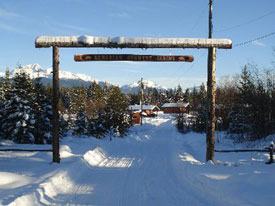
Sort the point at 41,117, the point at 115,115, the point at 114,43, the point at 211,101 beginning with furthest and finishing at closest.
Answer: the point at 115,115, the point at 41,117, the point at 211,101, the point at 114,43

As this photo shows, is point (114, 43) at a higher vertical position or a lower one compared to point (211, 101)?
higher

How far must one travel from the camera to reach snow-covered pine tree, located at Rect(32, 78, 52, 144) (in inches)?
1182

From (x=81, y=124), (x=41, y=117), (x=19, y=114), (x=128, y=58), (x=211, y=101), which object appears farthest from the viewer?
(x=81, y=124)

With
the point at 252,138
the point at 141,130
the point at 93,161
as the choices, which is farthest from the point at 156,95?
the point at 93,161

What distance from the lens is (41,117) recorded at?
30219mm

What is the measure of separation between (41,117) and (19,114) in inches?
105

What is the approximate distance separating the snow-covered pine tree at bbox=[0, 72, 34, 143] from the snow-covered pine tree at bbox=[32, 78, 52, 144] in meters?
1.03

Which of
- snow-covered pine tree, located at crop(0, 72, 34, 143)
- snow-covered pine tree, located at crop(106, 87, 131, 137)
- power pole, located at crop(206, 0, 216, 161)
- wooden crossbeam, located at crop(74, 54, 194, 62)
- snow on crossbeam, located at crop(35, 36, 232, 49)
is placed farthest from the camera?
snow-covered pine tree, located at crop(106, 87, 131, 137)

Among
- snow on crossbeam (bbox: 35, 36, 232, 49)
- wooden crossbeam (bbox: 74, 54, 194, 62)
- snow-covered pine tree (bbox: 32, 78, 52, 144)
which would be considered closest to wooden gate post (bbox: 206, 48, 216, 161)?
snow on crossbeam (bbox: 35, 36, 232, 49)

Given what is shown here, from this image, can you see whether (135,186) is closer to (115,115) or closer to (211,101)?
(211,101)

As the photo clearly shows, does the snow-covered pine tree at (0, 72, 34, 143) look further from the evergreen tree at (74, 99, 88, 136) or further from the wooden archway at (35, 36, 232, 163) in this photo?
the wooden archway at (35, 36, 232, 163)

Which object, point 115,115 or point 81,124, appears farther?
point 81,124

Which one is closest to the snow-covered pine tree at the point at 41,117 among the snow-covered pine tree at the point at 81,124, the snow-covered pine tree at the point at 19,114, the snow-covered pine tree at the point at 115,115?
the snow-covered pine tree at the point at 19,114

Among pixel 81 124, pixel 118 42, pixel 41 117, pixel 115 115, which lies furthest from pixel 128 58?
pixel 81 124
